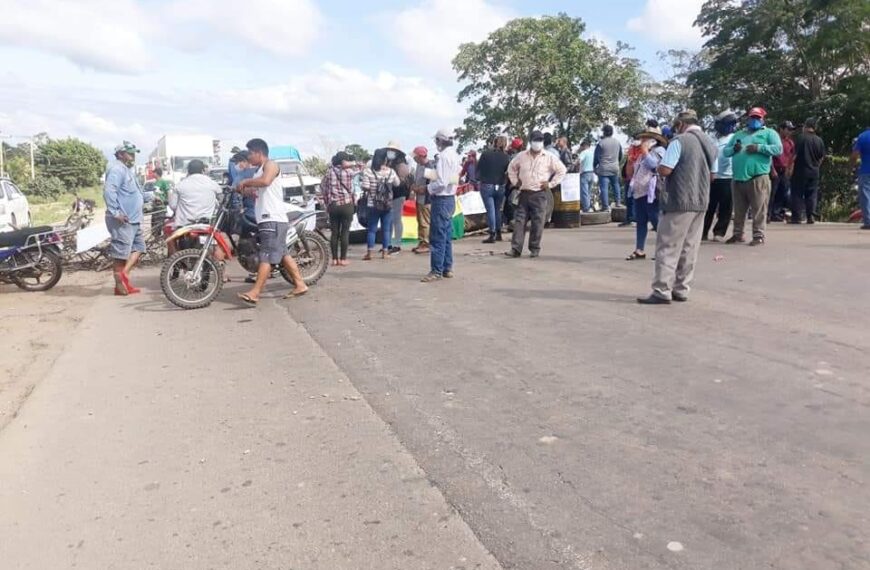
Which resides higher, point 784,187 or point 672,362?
point 784,187

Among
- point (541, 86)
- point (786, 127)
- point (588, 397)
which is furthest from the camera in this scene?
point (541, 86)

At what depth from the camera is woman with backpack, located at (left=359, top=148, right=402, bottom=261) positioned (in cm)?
1141

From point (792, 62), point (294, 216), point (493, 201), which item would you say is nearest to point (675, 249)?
point (294, 216)

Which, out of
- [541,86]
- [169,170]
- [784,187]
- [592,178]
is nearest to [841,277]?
[784,187]

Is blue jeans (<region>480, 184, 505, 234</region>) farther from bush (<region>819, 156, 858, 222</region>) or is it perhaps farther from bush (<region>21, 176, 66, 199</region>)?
bush (<region>21, 176, 66, 199</region>)

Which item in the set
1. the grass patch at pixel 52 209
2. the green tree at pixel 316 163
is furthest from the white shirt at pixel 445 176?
the green tree at pixel 316 163

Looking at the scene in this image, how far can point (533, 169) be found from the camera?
34.4ft

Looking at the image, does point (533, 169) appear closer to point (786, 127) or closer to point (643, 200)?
point (643, 200)

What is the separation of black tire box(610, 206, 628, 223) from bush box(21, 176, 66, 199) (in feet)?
144

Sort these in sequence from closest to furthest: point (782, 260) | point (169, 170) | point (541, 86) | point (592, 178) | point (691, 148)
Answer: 1. point (691, 148)
2. point (782, 260)
3. point (592, 178)
4. point (541, 86)
5. point (169, 170)

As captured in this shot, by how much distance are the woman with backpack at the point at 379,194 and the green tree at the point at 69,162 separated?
2108 inches

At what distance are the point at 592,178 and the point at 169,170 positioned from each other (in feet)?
68.3

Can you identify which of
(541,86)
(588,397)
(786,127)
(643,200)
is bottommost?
(588,397)

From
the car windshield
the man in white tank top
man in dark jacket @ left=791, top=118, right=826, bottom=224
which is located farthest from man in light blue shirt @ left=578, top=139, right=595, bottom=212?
the car windshield
